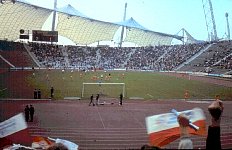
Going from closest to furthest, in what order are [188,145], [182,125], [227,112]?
[188,145] → [182,125] → [227,112]

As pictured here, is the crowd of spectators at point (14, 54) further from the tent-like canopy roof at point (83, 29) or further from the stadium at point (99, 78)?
the tent-like canopy roof at point (83, 29)

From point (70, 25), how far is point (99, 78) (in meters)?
41.2

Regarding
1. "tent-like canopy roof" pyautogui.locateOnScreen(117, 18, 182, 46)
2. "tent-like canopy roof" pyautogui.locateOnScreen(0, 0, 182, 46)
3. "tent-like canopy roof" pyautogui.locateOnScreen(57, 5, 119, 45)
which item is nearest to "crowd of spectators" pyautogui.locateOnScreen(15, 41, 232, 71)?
"tent-like canopy roof" pyautogui.locateOnScreen(0, 0, 182, 46)

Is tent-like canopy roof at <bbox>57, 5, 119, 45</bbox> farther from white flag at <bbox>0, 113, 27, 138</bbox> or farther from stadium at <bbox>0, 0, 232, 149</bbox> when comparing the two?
white flag at <bbox>0, 113, 27, 138</bbox>

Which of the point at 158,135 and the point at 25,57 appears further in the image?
the point at 25,57

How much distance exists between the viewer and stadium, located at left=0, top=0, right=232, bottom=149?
1371cm

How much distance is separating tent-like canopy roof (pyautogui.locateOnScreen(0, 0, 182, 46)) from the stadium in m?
0.20

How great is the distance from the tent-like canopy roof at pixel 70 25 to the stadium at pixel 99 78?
20cm

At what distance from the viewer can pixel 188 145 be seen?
3387 mm

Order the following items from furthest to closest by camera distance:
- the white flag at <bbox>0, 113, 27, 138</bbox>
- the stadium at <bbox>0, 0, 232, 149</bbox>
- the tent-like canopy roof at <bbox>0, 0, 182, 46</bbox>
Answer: the tent-like canopy roof at <bbox>0, 0, 182, 46</bbox>, the stadium at <bbox>0, 0, 232, 149</bbox>, the white flag at <bbox>0, 113, 27, 138</bbox>

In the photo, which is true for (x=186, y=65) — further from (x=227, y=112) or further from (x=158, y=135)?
(x=158, y=135)

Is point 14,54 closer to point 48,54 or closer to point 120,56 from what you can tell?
point 48,54

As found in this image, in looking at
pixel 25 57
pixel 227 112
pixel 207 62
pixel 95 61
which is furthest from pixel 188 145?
pixel 95 61

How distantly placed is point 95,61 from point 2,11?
18669mm
